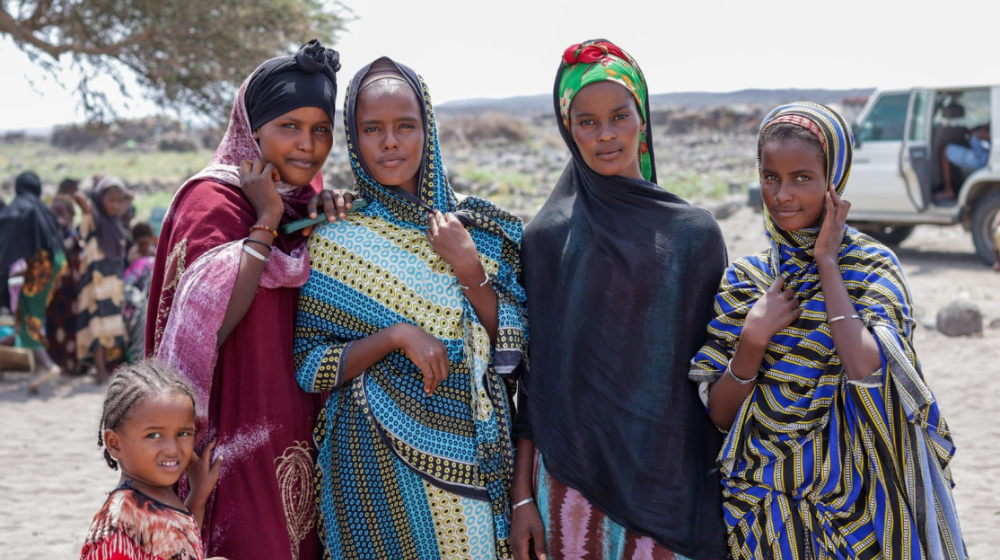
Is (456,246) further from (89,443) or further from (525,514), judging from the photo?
(89,443)

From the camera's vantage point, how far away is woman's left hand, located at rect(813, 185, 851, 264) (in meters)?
2.21

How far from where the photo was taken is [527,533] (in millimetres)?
2432

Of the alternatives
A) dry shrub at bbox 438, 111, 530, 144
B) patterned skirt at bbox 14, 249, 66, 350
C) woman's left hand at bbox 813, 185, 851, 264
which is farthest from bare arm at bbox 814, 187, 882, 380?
dry shrub at bbox 438, 111, 530, 144

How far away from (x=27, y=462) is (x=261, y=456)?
4.71 m

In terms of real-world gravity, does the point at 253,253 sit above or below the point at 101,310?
above

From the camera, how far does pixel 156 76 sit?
11.3 metres

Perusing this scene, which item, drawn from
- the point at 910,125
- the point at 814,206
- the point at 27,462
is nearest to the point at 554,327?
the point at 814,206

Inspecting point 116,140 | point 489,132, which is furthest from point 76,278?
point 116,140

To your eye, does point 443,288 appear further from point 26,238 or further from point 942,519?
point 26,238

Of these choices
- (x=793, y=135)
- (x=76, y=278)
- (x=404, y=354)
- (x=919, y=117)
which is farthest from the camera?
(x=919, y=117)

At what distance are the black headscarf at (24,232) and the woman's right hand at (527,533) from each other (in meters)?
7.33

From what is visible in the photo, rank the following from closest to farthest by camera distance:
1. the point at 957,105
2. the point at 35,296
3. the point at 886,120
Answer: the point at 35,296 < the point at 957,105 < the point at 886,120

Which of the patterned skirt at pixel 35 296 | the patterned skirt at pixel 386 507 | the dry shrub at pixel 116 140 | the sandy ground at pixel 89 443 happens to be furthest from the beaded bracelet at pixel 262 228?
the dry shrub at pixel 116 140

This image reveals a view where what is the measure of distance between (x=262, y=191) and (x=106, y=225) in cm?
664
